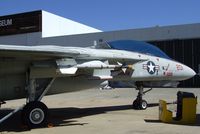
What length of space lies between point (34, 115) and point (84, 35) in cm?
3307

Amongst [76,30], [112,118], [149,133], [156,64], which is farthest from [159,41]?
[149,133]

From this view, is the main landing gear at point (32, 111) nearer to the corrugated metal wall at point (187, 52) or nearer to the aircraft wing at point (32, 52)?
the aircraft wing at point (32, 52)

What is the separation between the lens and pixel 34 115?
32.1 ft

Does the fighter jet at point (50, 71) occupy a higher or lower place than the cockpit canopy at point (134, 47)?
lower

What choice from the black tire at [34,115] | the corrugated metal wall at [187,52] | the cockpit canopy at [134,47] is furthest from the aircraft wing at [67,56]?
the corrugated metal wall at [187,52]

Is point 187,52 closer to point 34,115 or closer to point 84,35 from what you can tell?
point 84,35

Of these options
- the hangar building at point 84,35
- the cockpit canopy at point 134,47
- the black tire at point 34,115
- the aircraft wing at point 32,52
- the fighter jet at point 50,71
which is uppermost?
the hangar building at point 84,35

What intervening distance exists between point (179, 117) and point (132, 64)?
247 cm

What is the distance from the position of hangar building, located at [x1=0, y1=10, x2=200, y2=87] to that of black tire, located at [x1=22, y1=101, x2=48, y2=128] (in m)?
27.1

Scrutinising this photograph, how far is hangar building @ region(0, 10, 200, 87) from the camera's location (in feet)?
119

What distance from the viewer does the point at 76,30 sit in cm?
5519

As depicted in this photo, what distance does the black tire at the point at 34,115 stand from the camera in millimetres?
9688

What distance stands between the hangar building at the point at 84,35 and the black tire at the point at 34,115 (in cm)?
2710

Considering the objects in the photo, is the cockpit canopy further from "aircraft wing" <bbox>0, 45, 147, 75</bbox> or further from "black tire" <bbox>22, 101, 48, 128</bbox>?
"black tire" <bbox>22, 101, 48, 128</bbox>
